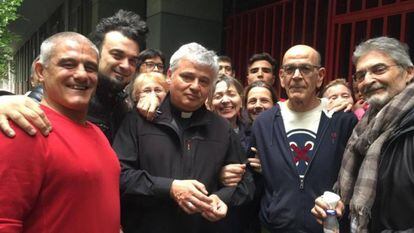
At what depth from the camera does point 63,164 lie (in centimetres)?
163

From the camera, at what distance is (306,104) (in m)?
2.82

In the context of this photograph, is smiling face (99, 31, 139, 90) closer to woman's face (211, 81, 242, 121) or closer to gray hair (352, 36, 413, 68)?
woman's face (211, 81, 242, 121)

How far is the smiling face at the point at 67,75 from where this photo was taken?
5.92ft

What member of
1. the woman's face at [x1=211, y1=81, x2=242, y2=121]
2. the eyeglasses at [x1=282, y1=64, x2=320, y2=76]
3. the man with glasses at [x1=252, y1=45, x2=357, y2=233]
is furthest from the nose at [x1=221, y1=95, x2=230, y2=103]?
the eyeglasses at [x1=282, y1=64, x2=320, y2=76]

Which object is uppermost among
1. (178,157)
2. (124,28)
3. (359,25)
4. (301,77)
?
(359,25)

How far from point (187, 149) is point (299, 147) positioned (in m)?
0.80

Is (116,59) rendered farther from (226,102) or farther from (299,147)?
(299,147)

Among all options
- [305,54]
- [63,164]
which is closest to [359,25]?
[305,54]

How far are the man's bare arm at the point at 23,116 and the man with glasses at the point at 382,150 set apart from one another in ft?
5.17

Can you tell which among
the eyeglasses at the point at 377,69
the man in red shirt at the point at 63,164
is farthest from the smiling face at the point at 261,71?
the man in red shirt at the point at 63,164

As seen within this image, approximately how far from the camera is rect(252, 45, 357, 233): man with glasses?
2646mm

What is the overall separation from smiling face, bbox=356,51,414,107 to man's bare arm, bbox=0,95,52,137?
185 centimetres

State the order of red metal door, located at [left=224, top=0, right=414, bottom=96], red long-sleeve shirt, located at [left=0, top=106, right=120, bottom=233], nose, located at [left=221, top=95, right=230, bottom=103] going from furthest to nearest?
red metal door, located at [left=224, top=0, right=414, bottom=96], nose, located at [left=221, top=95, right=230, bottom=103], red long-sleeve shirt, located at [left=0, top=106, right=120, bottom=233]

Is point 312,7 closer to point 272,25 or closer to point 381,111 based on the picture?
point 272,25
